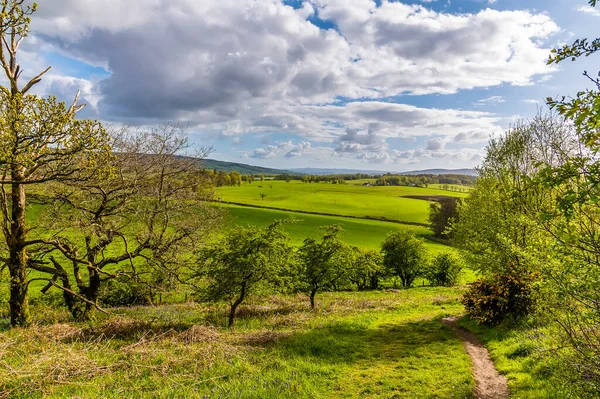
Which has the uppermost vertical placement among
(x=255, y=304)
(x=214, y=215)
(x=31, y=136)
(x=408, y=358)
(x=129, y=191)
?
(x=31, y=136)

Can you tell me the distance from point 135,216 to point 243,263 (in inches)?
306

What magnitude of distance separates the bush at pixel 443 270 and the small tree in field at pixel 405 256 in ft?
7.54

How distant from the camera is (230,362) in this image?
38.1 ft

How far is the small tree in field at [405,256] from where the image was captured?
46.4 metres

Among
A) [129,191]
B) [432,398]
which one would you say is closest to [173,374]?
[432,398]

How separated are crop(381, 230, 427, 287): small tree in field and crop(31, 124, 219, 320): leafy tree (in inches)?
1216

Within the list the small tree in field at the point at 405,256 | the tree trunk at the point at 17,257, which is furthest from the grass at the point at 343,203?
the tree trunk at the point at 17,257

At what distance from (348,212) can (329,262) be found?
294ft

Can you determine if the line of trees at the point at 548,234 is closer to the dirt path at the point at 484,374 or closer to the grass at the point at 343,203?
the dirt path at the point at 484,374

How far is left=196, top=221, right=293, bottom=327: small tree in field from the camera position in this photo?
59.7ft

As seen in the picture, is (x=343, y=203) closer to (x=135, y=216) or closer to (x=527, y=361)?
(x=135, y=216)

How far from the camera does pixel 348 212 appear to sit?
371 ft

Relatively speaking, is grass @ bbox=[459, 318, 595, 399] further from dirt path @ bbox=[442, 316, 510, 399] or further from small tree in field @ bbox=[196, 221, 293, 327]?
small tree in field @ bbox=[196, 221, 293, 327]

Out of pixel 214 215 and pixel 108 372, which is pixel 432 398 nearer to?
pixel 108 372
